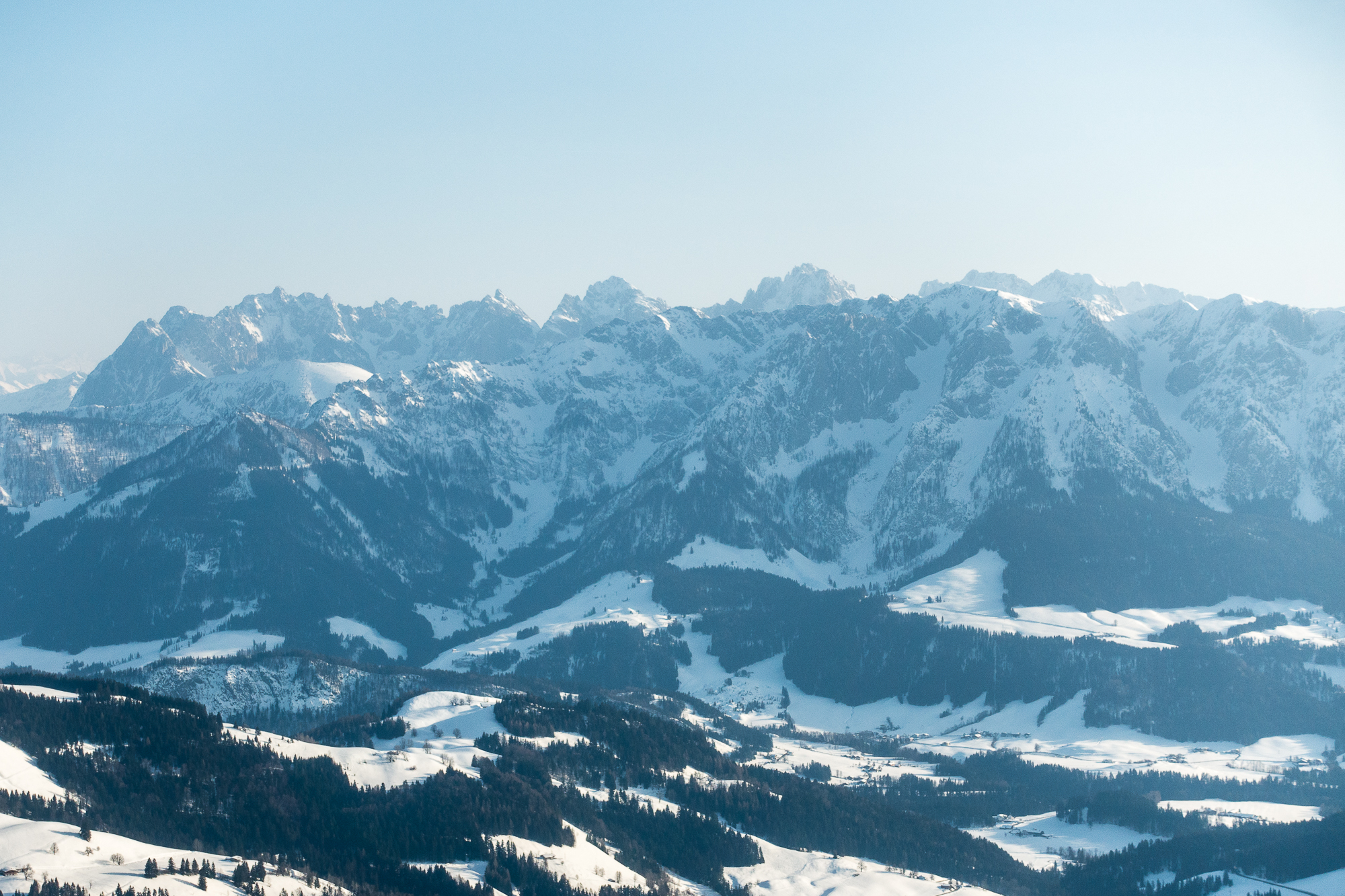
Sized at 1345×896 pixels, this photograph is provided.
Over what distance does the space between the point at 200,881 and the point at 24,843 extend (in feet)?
72.8

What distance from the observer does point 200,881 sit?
18425 centimetres

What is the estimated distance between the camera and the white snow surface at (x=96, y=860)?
17900 centimetres

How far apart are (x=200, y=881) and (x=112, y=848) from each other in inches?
623

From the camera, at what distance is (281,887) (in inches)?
7603

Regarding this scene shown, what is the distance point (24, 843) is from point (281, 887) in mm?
31669

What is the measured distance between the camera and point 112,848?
192 m

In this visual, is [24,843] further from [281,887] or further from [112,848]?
[281,887]

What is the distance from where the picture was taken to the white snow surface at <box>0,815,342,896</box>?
587 ft

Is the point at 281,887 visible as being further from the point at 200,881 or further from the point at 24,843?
the point at 24,843

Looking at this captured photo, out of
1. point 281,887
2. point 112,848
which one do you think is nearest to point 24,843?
point 112,848

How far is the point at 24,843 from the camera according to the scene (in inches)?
7249

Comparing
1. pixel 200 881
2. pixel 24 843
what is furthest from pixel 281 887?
pixel 24 843

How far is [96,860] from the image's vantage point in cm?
18638

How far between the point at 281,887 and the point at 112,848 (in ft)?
72.3
